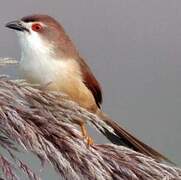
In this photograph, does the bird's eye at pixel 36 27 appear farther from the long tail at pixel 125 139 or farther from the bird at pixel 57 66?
the long tail at pixel 125 139

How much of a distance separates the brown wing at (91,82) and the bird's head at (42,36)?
0.32 ft

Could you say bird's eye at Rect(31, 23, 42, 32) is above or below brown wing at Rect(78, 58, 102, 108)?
above

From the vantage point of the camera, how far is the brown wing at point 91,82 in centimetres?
302

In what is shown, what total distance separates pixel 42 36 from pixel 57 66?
227 millimetres

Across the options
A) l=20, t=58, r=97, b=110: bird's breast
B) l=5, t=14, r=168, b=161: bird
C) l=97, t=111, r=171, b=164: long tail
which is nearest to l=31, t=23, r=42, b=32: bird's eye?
l=5, t=14, r=168, b=161: bird

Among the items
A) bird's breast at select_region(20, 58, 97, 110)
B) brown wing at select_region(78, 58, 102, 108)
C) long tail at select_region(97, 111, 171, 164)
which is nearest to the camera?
bird's breast at select_region(20, 58, 97, 110)

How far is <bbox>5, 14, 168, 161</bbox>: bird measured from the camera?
2.64 metres

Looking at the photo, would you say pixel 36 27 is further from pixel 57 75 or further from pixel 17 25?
pixel 57 75

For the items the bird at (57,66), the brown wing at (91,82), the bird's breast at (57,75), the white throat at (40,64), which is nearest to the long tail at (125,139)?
the bird at (57,66)

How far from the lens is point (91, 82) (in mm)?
3068

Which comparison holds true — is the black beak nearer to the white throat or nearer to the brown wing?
the white throat

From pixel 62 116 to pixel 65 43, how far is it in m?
0.97

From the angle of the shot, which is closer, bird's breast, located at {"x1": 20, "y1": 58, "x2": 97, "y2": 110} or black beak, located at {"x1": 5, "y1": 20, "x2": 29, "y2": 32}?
bird's breast, located at {"x1": 20, "y1": 58, "x2": 97, "y2": 110}

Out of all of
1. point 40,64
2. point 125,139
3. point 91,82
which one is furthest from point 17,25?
point 125,139
